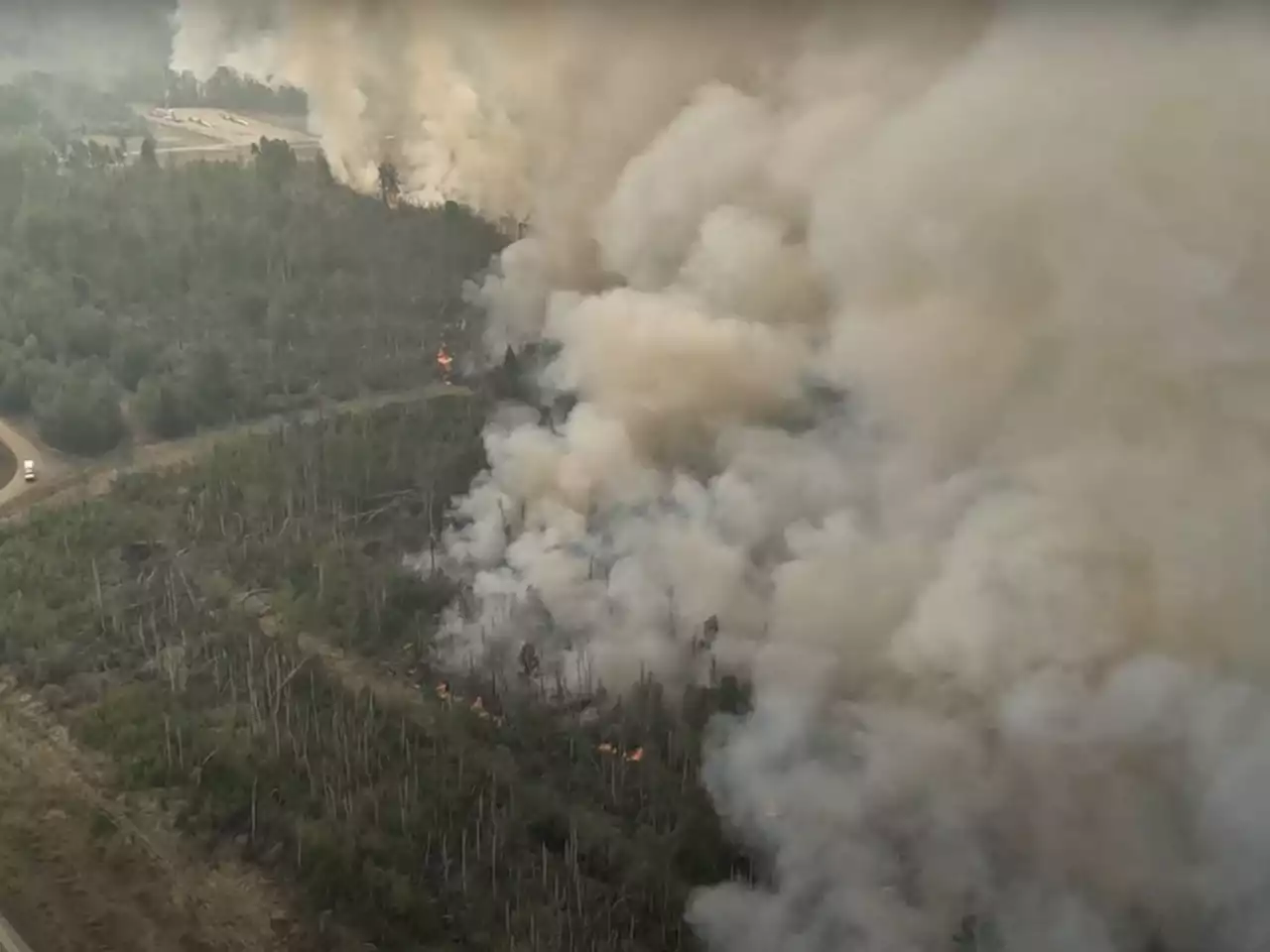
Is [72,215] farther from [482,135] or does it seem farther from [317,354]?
[482,135]

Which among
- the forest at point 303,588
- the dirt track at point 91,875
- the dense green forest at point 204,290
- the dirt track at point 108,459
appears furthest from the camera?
the dense green forest at point 204,290

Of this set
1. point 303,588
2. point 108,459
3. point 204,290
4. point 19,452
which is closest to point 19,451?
point 19,452

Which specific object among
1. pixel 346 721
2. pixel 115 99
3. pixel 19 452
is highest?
pixel 115 99

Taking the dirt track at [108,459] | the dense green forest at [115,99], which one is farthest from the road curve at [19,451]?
the dense green forest at [115,99]

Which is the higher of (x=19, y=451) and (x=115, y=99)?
(x=115, y=99)

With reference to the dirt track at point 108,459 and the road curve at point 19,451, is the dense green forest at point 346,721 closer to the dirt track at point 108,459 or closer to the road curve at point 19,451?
the dirt track at point 108,459

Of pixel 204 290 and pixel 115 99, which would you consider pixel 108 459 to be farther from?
pixel 115 99
